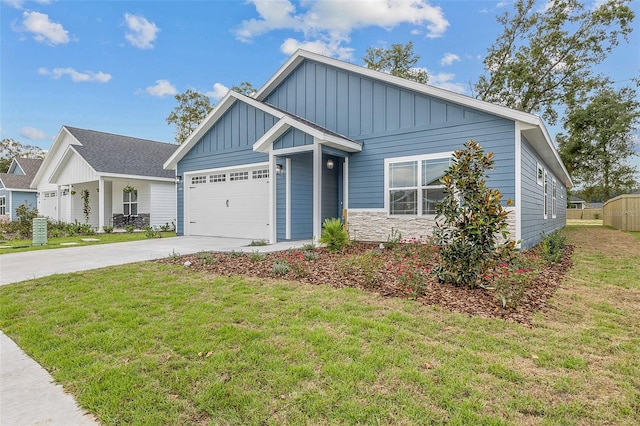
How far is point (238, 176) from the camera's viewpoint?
11461 millimetres

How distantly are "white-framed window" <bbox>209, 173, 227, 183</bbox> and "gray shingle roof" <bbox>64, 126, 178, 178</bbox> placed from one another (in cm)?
653

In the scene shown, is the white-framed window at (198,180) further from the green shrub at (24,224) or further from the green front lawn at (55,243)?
the green shrub at (24,224)

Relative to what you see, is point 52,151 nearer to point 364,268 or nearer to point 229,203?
point 229,203

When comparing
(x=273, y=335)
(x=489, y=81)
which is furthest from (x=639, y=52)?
(x=273, y=335)

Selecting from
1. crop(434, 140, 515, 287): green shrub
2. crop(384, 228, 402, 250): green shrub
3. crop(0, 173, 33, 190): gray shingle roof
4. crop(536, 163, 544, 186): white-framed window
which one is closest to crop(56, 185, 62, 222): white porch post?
crop(0, 173, 33, 190): gray shingle roof

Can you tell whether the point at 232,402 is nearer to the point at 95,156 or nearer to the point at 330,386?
the point at 330,386

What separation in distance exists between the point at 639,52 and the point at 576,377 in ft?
82.2

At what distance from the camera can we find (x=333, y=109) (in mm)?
10078

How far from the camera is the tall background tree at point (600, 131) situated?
19438 millimetres

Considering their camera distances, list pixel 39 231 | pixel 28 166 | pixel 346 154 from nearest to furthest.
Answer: pixel 346 154, pixel 39 231, pixel 28 166

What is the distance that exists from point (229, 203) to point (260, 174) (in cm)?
172

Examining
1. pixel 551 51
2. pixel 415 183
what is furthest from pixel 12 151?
pixel 551 51

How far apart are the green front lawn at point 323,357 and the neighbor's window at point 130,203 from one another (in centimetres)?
1413

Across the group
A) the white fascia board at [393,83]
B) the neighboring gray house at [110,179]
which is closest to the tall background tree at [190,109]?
the neighboring gray house at [110,179]
